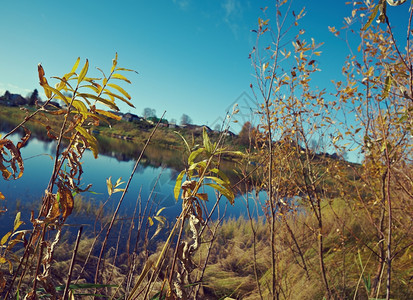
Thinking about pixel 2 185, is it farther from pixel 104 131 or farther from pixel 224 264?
pixel 104 131

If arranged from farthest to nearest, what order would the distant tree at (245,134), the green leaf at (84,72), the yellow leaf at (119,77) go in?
the distant tree at (245,134)
the yellow leaf at (119,77)
the green leaf at (84,72)

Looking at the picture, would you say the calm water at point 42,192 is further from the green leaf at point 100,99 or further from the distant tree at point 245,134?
the green leaf at point 100,99

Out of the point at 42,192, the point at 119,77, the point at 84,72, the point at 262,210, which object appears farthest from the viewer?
the point at 42,192

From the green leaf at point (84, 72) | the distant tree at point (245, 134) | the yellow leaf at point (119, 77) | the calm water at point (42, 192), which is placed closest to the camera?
the green leaf at point (84, 72)

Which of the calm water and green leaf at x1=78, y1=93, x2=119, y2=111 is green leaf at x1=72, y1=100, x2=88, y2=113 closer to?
green leaf at x1=78, y1=93, x2=119, y2=111

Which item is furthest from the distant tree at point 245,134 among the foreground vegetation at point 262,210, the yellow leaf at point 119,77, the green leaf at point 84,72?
the green leaf at point 84,72

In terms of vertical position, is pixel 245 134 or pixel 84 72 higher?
pixel 245 134

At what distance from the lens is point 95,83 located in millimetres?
725

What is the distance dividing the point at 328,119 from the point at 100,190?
7811 mm

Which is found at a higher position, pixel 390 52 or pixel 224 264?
pixel 390 52

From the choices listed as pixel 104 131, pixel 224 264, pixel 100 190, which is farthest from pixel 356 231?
pixel 104 131

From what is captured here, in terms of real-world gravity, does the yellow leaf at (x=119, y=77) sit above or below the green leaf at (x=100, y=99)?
above

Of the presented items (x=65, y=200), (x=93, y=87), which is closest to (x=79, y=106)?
(x=93, y=87)

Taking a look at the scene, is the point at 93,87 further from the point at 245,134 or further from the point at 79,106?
the point at 245,134
